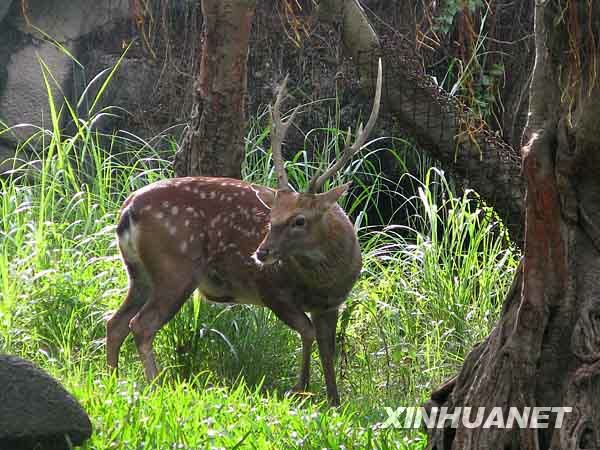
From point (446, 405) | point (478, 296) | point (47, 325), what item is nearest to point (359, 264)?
point (478, 296)

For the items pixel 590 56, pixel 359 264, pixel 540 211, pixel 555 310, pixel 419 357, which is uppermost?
pixel 590 56

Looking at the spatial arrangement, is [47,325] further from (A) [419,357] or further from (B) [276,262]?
(A) [419,357]

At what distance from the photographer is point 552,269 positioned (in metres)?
3.67

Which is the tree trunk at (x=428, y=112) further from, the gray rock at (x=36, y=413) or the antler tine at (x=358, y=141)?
the gray rock at (x=36, y=413)

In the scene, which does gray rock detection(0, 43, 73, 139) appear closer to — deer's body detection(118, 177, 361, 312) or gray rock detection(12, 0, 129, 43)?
gray rock detection(12, 0, 129, 43)

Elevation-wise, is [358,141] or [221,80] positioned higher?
[221,80]

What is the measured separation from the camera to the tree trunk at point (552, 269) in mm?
3566

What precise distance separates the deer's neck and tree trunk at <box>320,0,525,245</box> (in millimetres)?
793

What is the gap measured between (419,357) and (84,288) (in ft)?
7.36

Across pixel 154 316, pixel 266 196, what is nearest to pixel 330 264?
pixel 266 196

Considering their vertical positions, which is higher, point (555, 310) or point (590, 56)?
point (590, 56)

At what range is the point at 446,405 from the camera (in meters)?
3.92

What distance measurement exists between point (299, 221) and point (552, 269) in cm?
257

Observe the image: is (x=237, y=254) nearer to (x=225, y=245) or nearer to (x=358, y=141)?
(x=225, y=245)
